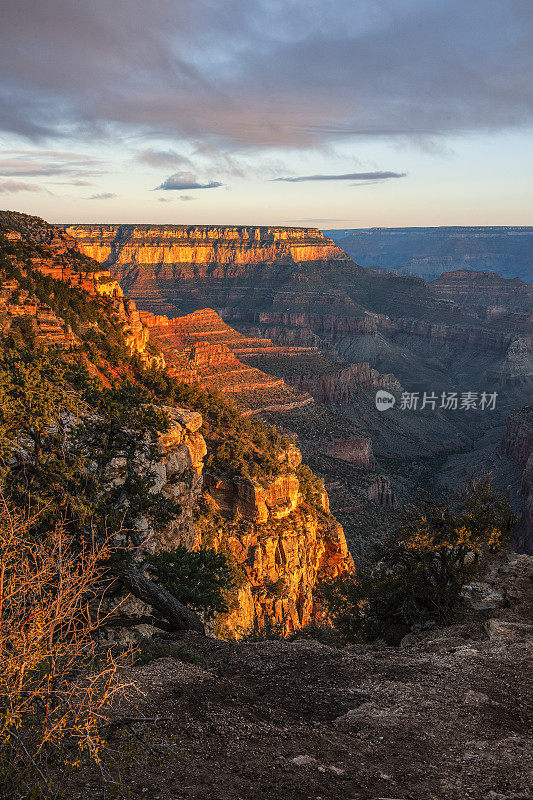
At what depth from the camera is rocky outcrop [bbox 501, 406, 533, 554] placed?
62188mm

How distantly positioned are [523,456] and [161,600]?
79.9 meters

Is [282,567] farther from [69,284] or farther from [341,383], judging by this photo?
[341,383]

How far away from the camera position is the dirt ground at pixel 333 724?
8320mm

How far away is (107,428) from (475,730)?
12041mm

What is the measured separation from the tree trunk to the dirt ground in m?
1.23

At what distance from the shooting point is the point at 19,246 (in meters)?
48.1

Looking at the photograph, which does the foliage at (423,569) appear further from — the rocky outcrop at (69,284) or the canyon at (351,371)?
the canyon at (351,371)

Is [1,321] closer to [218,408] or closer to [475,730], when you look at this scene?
[218,408]

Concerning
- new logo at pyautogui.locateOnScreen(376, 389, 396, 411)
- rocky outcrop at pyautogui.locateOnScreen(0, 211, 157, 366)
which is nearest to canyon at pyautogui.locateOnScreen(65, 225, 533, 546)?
Result: new logo at pyautogui.locateOnScreen(376, 389, 396, 411)

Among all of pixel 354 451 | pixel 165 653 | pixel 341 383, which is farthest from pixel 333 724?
pixel 341 383

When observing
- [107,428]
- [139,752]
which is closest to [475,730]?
[139,752]

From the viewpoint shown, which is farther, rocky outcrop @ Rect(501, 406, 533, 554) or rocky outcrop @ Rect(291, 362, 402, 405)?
rocky outcrop @ Rect(291, 362, 402, 405)

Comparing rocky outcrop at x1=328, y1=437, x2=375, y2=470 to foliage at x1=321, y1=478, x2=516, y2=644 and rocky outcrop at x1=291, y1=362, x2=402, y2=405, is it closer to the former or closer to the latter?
rocky outcrop at x1=291, y1=362, x2=402, y2=405

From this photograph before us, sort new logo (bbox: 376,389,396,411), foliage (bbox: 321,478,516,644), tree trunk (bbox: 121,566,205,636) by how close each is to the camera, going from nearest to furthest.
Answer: tree trunk (bbox: 121,566,205,636) → foliage (bbox: 321,478,516,644) → new logo (bbox: 376,389,396,411)
